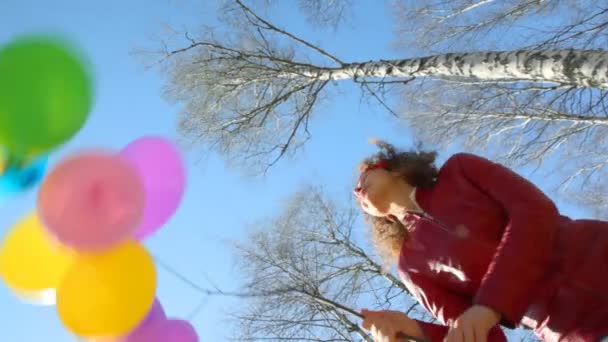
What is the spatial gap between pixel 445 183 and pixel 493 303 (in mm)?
393

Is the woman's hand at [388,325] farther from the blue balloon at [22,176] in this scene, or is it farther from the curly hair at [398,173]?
the blue balloon at [22,176]

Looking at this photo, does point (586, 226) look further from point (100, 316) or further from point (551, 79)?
point (551, 79)

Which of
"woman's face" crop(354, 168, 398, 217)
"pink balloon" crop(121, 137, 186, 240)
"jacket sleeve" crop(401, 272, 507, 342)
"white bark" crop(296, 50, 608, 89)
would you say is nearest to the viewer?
"jacket sleeve" crop(401, 272, 507, 342)

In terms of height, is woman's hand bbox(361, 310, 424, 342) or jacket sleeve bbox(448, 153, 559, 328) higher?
jacket sleeve bbox(448, 153, 559, 328)

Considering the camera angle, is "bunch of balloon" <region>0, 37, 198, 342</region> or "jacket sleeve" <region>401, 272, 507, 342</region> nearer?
"jacket sleeve" <region>401, 272, 507, 342</region>

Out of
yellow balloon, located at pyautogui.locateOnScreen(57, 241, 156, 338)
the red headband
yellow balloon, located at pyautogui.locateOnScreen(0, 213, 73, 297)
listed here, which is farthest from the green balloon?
the red headband

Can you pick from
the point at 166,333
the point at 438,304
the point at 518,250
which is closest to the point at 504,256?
the point at 518,250

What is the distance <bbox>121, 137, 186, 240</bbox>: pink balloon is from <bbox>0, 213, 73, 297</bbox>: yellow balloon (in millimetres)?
276

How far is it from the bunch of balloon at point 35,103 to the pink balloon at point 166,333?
0.58 meters

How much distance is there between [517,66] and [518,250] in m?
1.87

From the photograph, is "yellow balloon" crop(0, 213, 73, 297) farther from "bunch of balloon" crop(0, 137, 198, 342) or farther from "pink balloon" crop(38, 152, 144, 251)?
"pink balloon" crop(38, 152, 144, 251)

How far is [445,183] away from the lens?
1.49 m

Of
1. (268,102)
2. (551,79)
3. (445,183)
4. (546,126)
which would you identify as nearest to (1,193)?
(445,183)

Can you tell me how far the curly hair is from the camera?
1.59 metres
